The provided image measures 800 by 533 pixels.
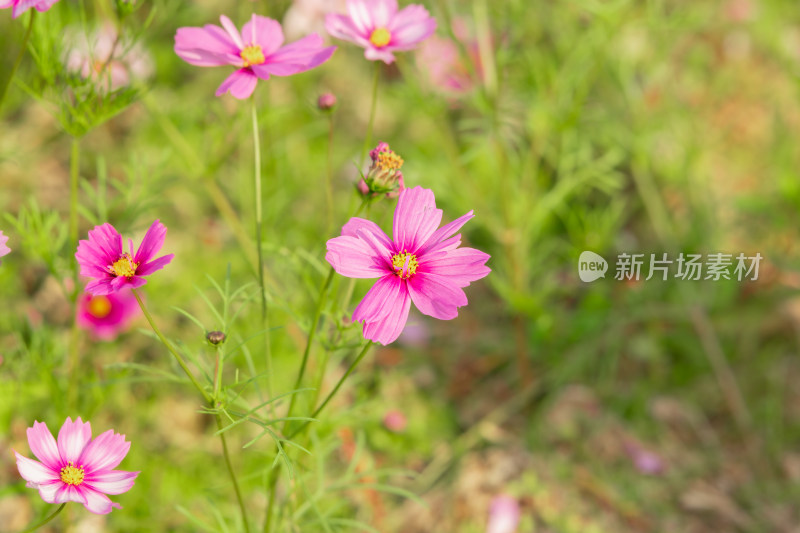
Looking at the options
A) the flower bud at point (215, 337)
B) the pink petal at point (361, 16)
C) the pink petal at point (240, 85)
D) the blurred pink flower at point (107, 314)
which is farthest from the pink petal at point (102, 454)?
the blurred pink flower at point (107, 314)

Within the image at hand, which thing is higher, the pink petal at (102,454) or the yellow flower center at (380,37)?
the yellow flower center at (380,37)

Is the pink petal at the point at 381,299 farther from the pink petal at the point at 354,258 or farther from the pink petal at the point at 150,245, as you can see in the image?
the pink petal at the point at 150,245

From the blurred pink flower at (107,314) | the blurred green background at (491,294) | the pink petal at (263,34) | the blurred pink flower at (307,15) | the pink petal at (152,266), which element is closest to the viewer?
the pink petal at (152,266)

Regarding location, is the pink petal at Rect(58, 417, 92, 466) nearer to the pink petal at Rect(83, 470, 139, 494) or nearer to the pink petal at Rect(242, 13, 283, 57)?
the pink petal at Rect(83, 470, 139, 494)

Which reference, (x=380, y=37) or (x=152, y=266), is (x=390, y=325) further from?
(x=380, y=37)

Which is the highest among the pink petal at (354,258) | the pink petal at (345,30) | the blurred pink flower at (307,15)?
the blurred pink flower at (307,15)

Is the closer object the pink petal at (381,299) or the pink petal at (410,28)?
the pink petal at (381,299)
